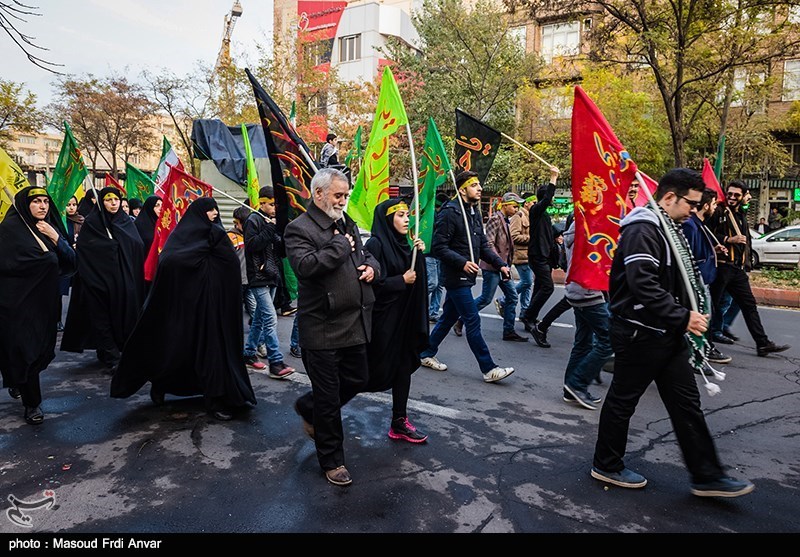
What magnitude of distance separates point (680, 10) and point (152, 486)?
1146 cm

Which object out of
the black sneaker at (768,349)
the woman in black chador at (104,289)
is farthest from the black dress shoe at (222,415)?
the black sneaker at (768,349)

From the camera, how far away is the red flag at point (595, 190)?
391cm

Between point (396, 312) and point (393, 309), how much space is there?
0.11ft

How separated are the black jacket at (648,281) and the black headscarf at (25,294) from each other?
426cm

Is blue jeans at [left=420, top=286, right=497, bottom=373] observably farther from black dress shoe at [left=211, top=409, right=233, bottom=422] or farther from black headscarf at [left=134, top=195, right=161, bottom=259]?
black headscarf at [left=134, top=195, right=161, bottom=259]

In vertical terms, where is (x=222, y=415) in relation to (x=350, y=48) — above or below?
below

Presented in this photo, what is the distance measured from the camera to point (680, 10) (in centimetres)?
1059

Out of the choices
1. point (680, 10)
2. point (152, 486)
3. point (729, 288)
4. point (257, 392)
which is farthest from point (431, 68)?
point (152, 486)

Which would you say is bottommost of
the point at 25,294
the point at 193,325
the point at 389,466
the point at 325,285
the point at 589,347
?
the point at 389,466

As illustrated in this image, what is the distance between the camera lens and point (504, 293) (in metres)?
7.22

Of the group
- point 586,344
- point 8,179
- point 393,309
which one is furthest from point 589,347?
point 8,179

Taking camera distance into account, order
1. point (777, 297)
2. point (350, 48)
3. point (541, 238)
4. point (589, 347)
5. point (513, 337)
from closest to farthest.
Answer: point (589, 347)
point (513, 337)
point (541, 238)
point (777, 297)
point (350, 48)

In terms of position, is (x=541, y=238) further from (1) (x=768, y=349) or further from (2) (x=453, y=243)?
(1) (x=768, y=349)
